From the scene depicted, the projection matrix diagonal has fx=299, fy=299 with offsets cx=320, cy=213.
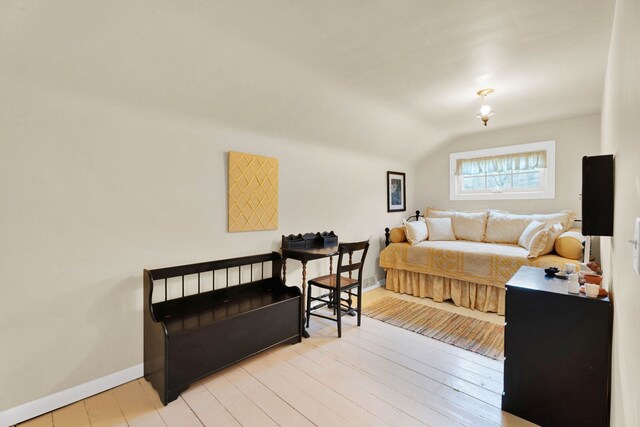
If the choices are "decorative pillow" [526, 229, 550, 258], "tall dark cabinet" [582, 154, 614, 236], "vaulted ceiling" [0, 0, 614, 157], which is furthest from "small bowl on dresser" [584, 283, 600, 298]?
"decorative pillow" [526, 229, 550, 258]

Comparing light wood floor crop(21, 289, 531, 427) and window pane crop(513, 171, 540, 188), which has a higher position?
window pane crop(513, 171, 540, 188)

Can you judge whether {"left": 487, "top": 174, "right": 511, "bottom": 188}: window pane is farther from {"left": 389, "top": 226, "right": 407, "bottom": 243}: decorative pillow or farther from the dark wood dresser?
the dark wood dresser

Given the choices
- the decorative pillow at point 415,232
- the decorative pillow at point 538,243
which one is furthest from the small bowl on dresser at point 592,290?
the decorative pillow at point 415,232

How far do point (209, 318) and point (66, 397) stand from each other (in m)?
0.94

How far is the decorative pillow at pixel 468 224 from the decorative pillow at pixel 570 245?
1025mm

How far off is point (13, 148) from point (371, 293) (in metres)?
3.80

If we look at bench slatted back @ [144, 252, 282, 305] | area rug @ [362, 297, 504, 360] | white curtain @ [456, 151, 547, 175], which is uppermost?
white curtain @ [456, 151, 547, 175]

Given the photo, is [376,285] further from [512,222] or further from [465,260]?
[512,222]

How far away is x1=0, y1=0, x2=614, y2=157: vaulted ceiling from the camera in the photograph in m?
1.62

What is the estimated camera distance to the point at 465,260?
3.60 metres

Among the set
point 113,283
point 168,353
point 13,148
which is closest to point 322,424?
Result: point 168,353

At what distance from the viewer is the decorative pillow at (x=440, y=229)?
4.36 m

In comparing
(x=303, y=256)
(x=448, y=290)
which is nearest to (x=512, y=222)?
(x=448, y=290)

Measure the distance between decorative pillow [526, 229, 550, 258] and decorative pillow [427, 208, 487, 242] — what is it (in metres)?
0.97
